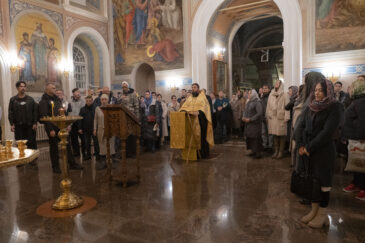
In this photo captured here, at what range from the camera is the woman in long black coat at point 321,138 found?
257cm

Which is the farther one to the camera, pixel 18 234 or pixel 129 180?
pixel 129 180

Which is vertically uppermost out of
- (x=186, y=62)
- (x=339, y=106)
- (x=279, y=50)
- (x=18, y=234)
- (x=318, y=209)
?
(x=279, y=50)

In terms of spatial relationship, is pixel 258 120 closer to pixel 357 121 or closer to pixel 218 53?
pixel 357 121

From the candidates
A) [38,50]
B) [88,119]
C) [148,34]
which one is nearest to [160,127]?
[88,119]

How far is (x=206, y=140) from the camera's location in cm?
624

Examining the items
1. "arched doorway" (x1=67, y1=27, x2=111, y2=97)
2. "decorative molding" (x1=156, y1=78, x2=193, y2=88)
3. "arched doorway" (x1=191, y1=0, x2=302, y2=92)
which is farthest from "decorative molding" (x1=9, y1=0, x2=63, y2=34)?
"arched doorway" (x1=191, y1=0, x2=302, y2=92)

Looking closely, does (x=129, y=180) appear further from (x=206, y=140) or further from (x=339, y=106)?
(x=339, y=106)

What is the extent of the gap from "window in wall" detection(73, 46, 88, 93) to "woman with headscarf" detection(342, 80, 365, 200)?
1213 cm

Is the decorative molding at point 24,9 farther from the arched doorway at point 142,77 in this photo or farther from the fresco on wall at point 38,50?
the arched doorway at point 142,77

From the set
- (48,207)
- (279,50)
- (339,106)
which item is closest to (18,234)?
(48,207)

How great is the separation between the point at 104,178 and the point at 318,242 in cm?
352

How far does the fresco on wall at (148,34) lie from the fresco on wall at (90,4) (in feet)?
2.41

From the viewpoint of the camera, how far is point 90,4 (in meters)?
12.8

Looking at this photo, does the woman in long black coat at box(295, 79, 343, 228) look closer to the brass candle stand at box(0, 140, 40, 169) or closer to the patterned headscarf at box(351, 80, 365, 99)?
the patterned headscarf at box(351, 80, 365, 99)
